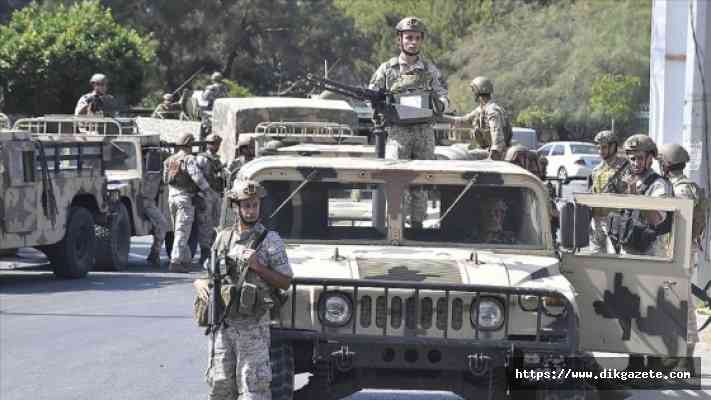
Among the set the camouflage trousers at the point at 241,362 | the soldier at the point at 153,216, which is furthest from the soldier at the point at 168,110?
the camouflage trousers at the point at 241,362

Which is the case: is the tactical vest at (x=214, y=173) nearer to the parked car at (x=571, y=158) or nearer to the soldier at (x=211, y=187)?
the soldier at (x=211, y=187)

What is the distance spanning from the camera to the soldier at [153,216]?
2034 centimetres

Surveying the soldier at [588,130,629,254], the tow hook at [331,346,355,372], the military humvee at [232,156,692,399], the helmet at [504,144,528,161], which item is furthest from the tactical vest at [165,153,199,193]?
the tow hook at [331,346,355,372]

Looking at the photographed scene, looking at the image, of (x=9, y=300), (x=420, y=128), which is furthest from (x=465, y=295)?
(x=9, y=300)

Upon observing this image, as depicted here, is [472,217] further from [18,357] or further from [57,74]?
[57,74]

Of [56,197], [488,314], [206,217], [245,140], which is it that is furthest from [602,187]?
[56,197]

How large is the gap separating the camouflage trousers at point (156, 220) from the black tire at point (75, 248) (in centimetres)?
182

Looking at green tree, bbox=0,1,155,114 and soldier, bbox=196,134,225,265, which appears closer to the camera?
soldier, bbox=196,134,225,265

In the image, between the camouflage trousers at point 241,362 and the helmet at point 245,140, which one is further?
the helmet at point 245,140

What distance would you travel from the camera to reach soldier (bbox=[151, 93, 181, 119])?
25.9 m

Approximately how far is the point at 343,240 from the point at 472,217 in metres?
0.81

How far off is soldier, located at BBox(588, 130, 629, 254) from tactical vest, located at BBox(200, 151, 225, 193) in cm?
684

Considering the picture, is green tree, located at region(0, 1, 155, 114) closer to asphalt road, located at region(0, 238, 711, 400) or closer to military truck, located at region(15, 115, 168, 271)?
military truck, located at region(15, 115, 168, 271)

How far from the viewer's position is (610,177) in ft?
39.7
